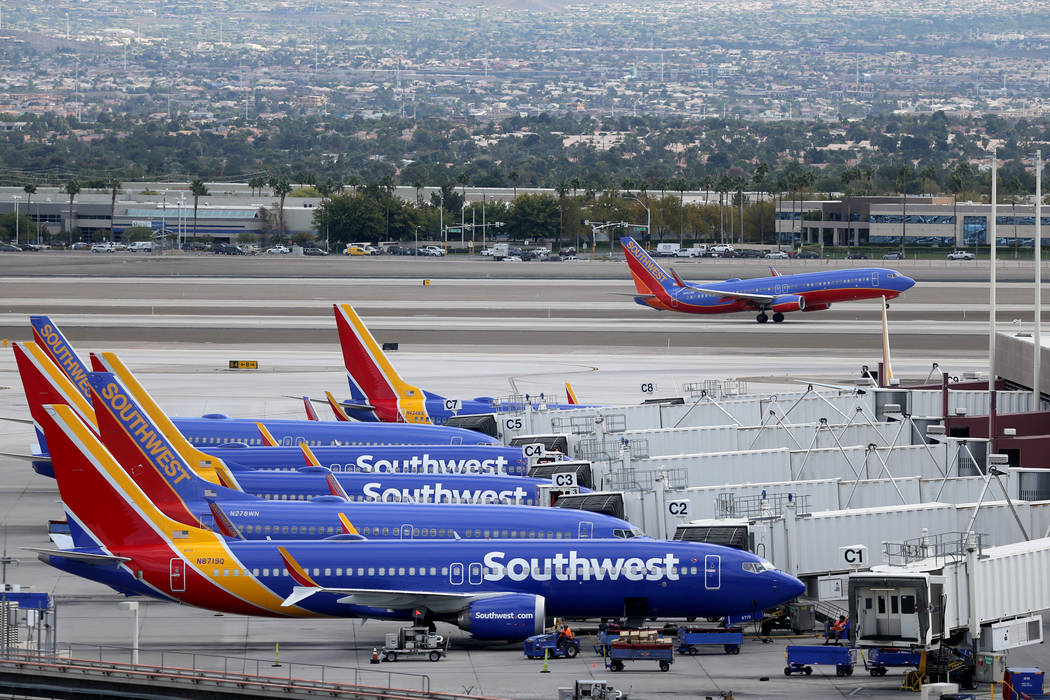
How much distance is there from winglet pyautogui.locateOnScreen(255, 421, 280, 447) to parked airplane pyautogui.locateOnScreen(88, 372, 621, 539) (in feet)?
39.4

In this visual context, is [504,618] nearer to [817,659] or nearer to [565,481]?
[817,659]

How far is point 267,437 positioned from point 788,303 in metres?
75.7

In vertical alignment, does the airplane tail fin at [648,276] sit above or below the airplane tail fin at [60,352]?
above

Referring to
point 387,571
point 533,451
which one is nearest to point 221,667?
point 387,571

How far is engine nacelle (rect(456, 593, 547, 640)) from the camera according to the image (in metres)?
37.3

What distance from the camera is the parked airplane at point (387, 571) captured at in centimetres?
3725

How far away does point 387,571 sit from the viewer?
38.0 metres

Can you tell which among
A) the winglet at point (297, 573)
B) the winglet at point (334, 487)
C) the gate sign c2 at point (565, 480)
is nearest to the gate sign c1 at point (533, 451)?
the gate sign c2 at point (565, 480)

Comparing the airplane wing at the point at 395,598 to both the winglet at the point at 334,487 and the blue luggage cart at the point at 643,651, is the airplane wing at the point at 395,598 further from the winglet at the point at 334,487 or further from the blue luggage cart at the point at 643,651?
the winglet at the point at 334,487

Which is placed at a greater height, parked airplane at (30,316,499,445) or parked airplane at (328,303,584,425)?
parked airplane at (328,303,584,425)

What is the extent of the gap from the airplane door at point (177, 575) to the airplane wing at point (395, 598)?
7.66ft

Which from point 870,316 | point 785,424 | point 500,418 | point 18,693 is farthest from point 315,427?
point 870,316

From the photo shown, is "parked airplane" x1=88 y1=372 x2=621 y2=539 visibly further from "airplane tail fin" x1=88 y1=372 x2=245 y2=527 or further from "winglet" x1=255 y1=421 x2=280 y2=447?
"winglet" x1=255 y1=421 x2=280 y2=447

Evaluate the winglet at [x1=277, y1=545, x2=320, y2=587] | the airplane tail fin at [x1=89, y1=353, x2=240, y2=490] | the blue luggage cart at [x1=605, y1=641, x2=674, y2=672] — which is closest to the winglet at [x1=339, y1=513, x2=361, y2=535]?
the winglet at [x1=277, y1=545, x2=320, y2=587]
